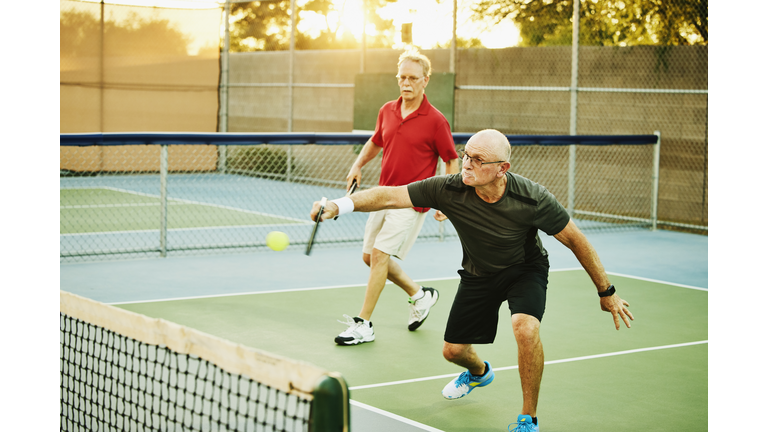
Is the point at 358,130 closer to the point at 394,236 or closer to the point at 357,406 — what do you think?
the point at 394,236

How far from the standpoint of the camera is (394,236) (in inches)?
233

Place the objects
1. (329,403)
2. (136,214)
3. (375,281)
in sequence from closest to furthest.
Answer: (329,403), (375,281), (136,214)

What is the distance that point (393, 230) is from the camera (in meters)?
5.93

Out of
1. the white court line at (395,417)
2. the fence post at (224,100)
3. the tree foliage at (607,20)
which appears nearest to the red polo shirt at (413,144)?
the white court line at (395,417)

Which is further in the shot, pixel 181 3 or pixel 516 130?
pixel 181 3

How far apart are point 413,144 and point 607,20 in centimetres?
834

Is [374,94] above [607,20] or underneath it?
underneath

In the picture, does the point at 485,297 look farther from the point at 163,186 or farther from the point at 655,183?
the point at 655,183

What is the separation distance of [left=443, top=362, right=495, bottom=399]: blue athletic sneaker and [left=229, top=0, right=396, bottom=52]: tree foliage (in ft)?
46.5

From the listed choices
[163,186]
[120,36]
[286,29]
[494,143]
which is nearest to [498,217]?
[494,143]

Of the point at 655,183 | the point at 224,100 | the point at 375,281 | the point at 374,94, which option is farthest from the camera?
the point at 224,100

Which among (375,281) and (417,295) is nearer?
(375,281)

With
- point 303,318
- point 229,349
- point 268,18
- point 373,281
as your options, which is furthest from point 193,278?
point 268,18

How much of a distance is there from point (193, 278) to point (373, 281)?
9.06ft
